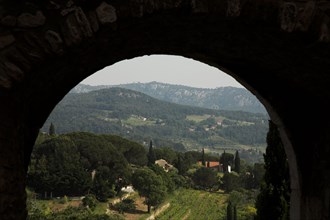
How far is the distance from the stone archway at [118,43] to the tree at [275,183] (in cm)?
739

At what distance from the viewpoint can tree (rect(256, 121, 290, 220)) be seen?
1150 centimetres

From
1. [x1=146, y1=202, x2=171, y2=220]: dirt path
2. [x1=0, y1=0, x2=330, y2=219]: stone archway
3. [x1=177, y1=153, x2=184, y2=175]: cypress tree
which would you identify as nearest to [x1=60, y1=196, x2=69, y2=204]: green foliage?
[x1=146, y1=202, x2=171, y2=220]: dirt path

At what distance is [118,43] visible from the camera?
341 cm

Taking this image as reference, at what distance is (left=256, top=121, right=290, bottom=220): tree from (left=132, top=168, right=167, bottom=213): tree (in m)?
48.1

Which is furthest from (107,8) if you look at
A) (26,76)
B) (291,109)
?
(291,109)

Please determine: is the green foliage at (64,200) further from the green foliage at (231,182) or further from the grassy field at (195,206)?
the green foliage at (231,182)

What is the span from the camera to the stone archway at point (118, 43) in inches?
112

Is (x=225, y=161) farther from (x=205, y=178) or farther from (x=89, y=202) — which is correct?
(x=89, y=202)

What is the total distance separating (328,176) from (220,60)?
1576 mm

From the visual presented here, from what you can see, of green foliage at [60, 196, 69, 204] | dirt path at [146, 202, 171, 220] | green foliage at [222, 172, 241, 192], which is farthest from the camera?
green foliage at [222, 172, 241, 192]

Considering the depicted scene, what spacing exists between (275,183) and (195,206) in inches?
1977

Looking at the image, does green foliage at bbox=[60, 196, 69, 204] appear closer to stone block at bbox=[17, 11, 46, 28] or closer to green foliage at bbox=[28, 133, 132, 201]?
green foliage at bbox=[28, 133, 132, 201]

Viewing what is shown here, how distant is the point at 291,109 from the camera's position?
480cm

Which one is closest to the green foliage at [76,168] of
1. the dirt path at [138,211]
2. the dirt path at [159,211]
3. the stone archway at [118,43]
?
the dirt path at [138,211]
